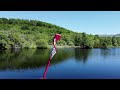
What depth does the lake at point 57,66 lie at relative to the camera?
188 inches

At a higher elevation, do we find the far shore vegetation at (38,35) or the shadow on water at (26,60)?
the far shore vegetation at (38,35)

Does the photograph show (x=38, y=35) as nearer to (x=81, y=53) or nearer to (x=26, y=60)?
(x=81, y=53)

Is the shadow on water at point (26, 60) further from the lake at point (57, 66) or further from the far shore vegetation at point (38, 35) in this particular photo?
the far shore vegetation at point (38, 35)

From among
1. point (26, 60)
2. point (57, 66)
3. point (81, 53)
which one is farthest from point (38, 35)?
point (26, 60)

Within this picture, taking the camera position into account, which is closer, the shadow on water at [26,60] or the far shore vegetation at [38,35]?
the far shore vegetation at [38,35]

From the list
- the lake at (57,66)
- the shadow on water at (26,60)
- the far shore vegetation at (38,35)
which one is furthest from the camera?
the shadow on water at (26,60)

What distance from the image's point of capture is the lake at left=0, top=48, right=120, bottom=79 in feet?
15.7

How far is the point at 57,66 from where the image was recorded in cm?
588

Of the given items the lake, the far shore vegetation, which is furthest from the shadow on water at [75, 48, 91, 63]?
the far shore vegetation

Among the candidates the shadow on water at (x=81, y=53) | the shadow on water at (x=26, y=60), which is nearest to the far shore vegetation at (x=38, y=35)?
the shadow on water at (x=81, y=53)
